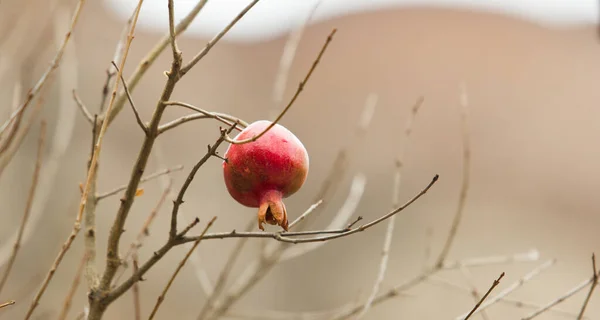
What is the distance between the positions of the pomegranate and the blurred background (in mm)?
2239

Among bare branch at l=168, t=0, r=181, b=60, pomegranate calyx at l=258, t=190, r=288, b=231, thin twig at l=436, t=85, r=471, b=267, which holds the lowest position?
pomegranate calyx at l=258, t=190, r=288, b=231

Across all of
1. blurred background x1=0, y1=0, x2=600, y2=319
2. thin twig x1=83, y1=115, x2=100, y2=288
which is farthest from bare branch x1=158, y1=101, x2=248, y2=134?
blurred background x1=0, y1=0, x2=600, y2=319

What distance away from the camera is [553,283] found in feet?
19.3

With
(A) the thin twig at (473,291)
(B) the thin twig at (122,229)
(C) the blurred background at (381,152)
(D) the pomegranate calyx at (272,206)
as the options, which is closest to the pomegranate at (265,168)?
(D) the pomegranate calyx at (272,206)

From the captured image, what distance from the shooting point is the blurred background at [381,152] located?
214 inches

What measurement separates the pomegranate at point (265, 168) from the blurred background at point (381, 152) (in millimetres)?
2239

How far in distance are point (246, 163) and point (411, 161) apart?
7.11 metres

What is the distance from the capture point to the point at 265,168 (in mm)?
872

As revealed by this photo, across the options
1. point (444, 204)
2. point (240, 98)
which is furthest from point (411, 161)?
point (240, 98)

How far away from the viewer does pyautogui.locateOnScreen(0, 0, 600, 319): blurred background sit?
5.44 meters

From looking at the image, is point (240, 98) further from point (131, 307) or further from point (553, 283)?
point (553, 283)

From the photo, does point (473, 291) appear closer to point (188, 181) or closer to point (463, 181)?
point (463, 181)

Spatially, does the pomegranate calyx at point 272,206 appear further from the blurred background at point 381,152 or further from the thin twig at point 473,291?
the blurred background at point 381,152

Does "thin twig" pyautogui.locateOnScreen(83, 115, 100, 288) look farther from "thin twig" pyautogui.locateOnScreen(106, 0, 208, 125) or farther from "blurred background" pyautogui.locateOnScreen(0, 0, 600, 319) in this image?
"blurred background" pyautogui.locateOnScreen(0, 0, 600, 319)
